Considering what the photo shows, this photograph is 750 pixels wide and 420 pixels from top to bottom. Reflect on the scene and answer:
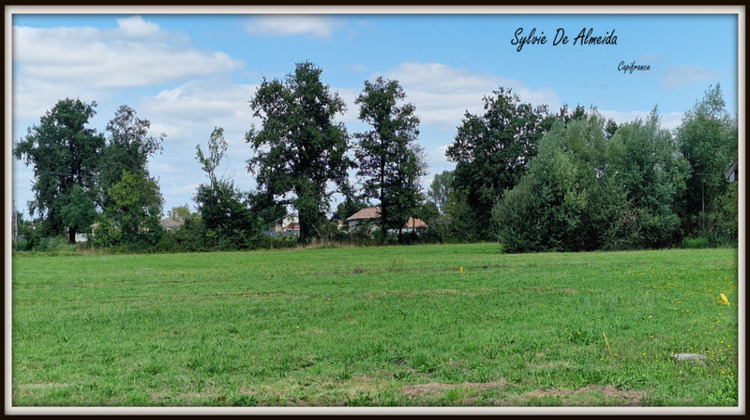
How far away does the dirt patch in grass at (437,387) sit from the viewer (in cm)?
793

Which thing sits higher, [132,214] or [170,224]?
[132,214]

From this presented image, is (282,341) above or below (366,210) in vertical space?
below

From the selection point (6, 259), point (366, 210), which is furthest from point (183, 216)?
point (6, 259)

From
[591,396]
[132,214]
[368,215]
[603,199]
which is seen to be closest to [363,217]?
[368,215]

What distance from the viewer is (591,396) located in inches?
302

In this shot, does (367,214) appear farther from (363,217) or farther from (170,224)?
(170,224)

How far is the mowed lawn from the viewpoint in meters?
7.97

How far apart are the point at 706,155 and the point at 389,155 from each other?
23022 mm

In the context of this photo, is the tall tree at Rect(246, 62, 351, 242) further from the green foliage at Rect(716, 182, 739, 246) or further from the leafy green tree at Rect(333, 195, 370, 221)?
the green foliage at Rect(716, 182, 739, 246)

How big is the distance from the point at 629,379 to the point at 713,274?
13.1 metres

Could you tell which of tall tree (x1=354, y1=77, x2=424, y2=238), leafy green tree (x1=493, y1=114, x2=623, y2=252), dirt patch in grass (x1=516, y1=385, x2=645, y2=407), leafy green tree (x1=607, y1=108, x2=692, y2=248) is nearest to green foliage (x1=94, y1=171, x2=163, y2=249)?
tall tree (x1=354, y1=77, x2=424, y2=238)

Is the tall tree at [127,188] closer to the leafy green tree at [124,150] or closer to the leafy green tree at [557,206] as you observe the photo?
the leafy green tree at [124,150]

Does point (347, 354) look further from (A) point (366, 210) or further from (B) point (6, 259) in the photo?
(A) point (366, 210)

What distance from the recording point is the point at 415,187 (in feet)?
168
